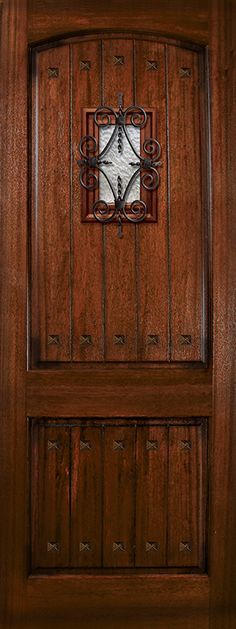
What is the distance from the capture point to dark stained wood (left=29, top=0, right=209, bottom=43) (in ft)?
4.37

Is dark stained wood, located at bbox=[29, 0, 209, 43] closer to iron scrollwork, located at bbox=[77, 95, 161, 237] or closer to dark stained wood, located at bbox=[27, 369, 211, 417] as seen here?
iron scrollwork, located at bbox=[77, 95, 161, 237]

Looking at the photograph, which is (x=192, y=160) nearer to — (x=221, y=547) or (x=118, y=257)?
(x=118, y=257)

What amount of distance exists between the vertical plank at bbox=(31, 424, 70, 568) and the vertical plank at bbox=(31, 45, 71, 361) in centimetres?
20

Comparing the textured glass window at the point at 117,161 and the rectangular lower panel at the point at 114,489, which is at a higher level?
the textured glass window at the point at 117,161

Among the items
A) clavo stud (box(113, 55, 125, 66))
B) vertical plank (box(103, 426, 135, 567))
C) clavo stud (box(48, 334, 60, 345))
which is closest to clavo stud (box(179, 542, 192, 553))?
vertical plank (box(103, 426, 135, 567))

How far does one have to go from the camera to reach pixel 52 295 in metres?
1.34

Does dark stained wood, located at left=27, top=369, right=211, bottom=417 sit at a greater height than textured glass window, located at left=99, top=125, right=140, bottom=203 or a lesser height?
lesser

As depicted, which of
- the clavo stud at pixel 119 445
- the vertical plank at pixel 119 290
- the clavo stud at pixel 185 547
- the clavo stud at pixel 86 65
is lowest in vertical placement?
the clavo stud at pixel 185 547

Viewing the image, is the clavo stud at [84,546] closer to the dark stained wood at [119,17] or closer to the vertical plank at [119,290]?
the vertical plank at [119,290]

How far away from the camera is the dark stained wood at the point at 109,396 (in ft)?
4.36

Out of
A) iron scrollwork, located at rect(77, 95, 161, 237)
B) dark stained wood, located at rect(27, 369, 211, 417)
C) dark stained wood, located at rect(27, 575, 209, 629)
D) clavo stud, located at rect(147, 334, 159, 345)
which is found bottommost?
dark stained wood, located at rect(27, 575, 209, 629)

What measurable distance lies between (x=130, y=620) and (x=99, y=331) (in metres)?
0.69

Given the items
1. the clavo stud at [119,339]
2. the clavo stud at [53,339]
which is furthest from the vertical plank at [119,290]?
the clavo stud at [53,339]

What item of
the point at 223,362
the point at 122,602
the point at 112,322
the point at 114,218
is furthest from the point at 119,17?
the point at 122,602
